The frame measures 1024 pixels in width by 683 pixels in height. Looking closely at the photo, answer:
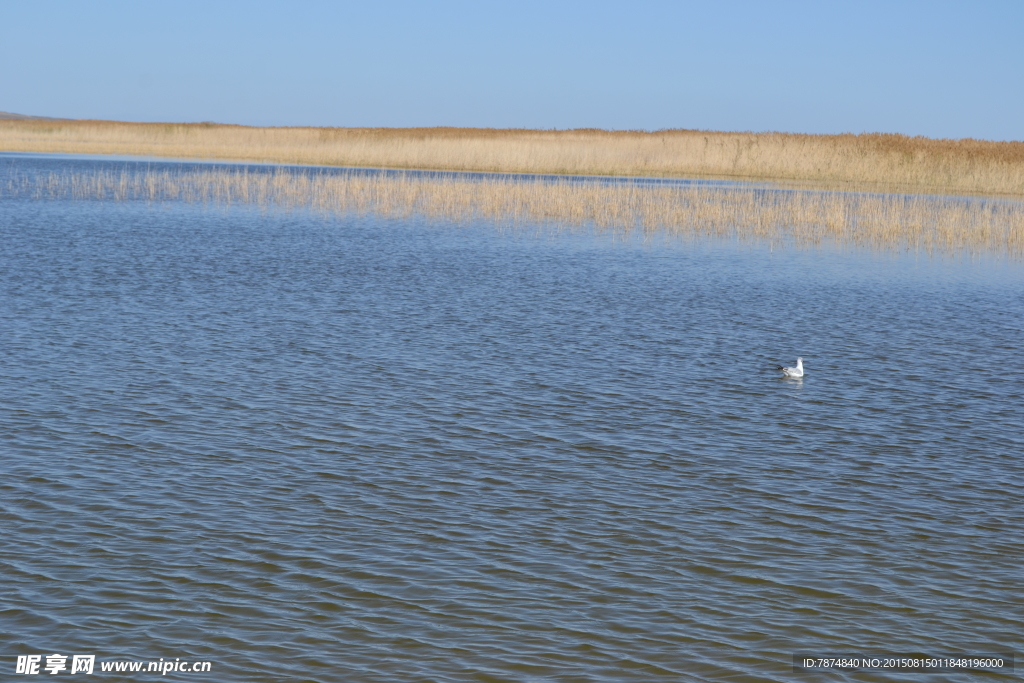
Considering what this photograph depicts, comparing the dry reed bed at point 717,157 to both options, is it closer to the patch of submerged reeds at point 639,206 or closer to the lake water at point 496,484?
the patch of submerged reeds at point 639,206

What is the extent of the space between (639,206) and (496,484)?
23708 millimetres

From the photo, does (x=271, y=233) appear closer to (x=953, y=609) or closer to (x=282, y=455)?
(x=282, y=455)

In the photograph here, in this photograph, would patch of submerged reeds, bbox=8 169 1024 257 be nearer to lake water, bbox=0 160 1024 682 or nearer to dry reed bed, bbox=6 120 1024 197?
dry reed bed, bbox=6 120 1024 197

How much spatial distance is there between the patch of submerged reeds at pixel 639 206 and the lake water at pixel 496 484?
10345 mm

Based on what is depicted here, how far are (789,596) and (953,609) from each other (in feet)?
2.81

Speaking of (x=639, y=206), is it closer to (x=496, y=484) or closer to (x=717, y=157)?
(x=717, y=157)

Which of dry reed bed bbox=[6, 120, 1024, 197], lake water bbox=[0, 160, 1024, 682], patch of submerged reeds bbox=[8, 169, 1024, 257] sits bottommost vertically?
lake water bbox=[0, 160, 1024, 682]

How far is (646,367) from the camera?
433 inches

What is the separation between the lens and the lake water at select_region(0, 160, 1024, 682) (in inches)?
198

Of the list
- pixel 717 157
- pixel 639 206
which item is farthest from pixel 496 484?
pixel 717 157

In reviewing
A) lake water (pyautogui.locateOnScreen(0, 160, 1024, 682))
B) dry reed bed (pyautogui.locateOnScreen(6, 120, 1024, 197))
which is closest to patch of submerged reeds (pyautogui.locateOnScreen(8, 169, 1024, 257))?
dry reed bed (pyautogui.locateOnScreen(6, 120, 1024, 197))

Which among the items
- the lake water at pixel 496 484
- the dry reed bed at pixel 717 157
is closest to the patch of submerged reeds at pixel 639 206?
the dry reed bed at pixel 717 157

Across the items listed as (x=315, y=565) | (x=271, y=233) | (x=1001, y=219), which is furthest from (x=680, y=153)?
(x=315, y=565)

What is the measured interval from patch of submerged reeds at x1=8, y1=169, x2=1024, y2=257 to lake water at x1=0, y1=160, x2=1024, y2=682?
407 inches
